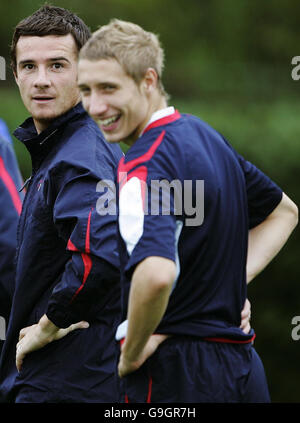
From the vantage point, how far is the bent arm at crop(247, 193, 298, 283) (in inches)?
119

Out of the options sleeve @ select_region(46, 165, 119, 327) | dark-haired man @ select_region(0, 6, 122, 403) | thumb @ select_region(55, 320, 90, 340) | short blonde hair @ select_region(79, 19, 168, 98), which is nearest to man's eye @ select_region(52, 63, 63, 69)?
dark-haired man @ select_region(0, 6, 122, 403)

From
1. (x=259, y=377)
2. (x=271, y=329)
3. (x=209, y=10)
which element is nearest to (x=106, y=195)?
(x=259, y=377)

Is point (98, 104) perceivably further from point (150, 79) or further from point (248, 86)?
point (248, 86)

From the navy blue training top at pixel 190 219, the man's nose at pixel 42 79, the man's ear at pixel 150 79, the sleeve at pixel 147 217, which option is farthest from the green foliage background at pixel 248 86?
the sleeve at pixel 147 217

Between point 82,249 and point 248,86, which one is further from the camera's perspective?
point 248,86

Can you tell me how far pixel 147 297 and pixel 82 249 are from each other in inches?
28.8

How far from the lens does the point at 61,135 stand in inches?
137

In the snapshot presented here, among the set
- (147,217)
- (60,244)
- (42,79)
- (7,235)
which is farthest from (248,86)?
(147,217)

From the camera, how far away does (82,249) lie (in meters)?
3.10

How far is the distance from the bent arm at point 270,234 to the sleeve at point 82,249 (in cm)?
51

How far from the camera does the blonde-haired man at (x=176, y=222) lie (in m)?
2.53

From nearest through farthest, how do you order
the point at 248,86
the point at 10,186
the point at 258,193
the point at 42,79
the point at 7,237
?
the point at 258,193
the point at 42,79
the point at 7,237
the point at 10,186
the point at 248,86

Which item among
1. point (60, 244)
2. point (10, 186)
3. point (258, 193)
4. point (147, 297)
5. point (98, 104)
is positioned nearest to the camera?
point (147, 297)

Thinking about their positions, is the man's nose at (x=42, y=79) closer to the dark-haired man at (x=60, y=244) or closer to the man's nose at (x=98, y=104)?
the dark-haired man at (x=60, y=244)
